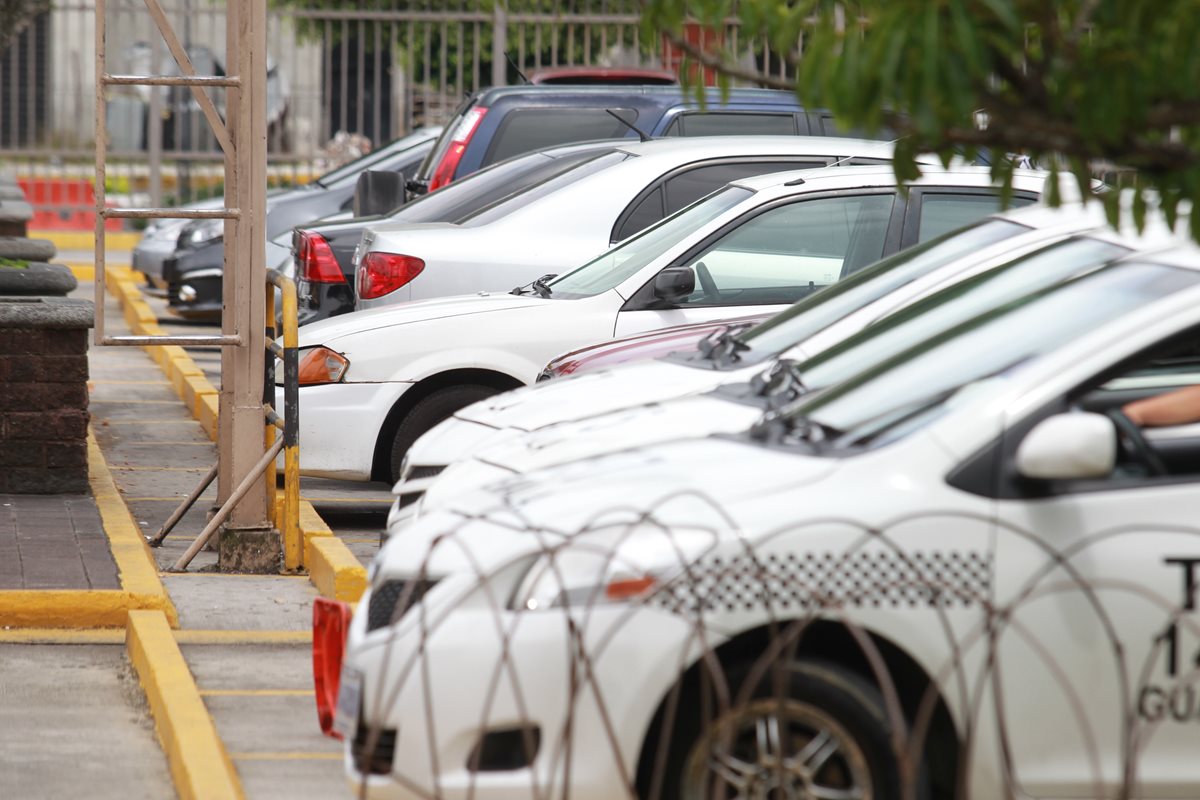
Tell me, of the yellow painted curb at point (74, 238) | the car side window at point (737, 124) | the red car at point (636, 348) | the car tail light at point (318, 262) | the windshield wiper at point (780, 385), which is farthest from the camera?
the yellow painted curb at point (74, 238)

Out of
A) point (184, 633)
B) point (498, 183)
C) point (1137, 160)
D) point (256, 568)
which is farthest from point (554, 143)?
point (1137, 160)

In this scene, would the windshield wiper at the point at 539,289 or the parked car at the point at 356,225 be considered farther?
the parked car at the point at 356,225

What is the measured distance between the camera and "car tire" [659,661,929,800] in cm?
406

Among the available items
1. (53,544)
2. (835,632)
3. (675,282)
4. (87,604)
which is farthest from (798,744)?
(53,544)

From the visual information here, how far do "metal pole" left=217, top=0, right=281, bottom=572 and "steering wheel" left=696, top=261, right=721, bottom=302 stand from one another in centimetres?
200

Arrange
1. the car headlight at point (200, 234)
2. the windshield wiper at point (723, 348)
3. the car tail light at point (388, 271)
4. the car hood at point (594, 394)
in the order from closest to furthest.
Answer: the car hood at point (594, 394) < the windshield wiper at point (723, 348) < the car tail light at point (388, 271) < the car headlight at point (200, 234)

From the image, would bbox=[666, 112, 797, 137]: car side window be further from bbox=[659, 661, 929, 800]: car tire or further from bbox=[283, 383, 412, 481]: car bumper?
bbox=[659, 661, 929, 800]: car tire

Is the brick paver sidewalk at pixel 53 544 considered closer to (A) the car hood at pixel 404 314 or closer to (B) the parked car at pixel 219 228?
(A) the car hood at pixel 404 314

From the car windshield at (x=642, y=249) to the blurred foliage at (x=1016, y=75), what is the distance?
16.4 feet

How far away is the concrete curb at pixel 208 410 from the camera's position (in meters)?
7.18

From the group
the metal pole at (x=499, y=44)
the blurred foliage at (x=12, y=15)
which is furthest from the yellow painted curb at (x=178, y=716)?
the metal pole at (x=499, y=44)

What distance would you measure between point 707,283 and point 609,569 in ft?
14.9

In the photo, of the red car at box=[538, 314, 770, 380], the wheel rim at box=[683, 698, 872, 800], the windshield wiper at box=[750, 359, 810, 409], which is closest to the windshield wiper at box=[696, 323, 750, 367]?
the red car at box=[538, 314, 770, 380]

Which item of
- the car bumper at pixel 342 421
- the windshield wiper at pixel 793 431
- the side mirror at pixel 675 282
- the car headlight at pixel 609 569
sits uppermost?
the side mirror at pixel 675 282
